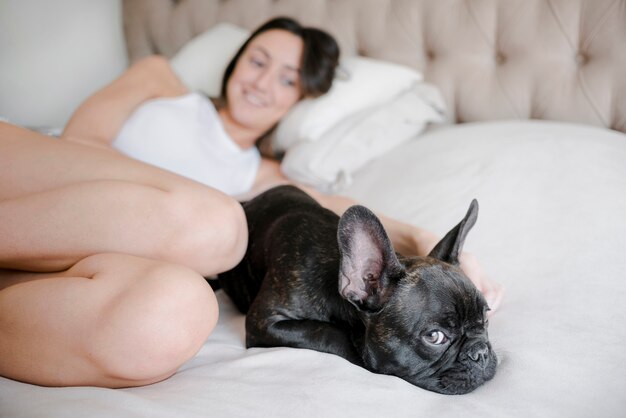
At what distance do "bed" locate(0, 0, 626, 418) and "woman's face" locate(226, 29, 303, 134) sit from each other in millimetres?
155

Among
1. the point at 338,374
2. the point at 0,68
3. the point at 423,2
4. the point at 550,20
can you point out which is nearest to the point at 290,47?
the point at 423,2

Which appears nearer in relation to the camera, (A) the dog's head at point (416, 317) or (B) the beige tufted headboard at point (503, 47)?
(A) the dog's head at point (416, 317)

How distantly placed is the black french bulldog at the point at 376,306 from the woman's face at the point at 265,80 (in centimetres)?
107

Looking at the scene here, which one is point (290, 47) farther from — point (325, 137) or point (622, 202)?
point (622, 202)

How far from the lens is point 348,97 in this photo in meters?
2.45

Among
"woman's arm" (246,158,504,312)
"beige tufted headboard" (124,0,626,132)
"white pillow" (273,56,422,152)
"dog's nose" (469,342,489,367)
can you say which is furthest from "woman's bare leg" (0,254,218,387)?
"beige tufted headboard" (124,0,626,132)

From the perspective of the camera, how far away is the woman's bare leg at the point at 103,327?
104 cm

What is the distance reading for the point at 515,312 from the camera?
54.9 inches

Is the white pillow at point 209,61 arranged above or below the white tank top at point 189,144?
above

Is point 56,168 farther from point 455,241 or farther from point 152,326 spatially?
point 455,241

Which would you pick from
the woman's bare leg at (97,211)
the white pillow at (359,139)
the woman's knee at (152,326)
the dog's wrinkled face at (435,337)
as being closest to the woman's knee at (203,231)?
the woman's bare leg at (97,211)

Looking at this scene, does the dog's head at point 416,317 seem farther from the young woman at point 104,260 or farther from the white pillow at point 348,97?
the white pillow at point 348,97

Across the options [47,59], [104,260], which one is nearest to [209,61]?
[47,59]

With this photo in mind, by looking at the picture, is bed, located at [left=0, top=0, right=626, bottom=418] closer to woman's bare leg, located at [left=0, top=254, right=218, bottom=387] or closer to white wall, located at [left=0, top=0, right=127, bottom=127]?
woman's bare leg, located at [left=0, top=254, right=218, bottom=387]
